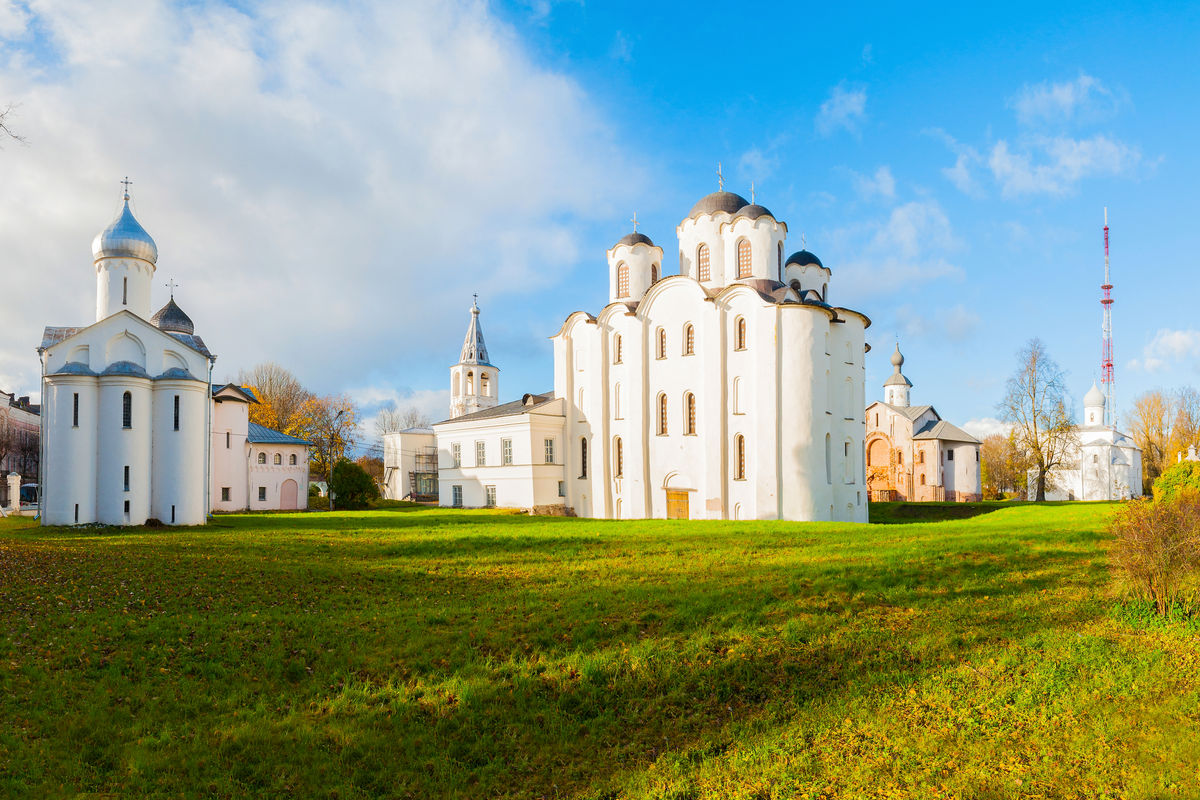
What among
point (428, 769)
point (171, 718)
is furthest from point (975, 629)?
point (171, 718)

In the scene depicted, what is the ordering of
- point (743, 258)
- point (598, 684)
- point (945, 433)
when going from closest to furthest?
point (598, 684) → point (743, 258) → point (945, 433)

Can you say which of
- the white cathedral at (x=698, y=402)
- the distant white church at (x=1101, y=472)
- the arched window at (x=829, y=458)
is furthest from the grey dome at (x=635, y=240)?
the distant white church at (x=1101, y=472)

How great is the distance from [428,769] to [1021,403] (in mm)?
46540

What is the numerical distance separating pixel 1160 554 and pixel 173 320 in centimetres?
4550

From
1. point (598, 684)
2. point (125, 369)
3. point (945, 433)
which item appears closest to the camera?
point (598, 684)

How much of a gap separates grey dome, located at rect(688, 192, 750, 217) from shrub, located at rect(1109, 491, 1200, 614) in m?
27.0

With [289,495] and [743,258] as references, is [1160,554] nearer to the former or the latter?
[743,258]

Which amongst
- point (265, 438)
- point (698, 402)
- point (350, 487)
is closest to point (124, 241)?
point (265, 438)

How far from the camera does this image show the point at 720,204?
122 ft

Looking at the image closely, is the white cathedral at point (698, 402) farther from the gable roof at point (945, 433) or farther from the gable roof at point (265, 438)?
the gable roof at point (945, 433)

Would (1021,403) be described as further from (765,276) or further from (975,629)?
(975,629)

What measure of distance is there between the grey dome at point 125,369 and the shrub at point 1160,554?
31050 millimetres

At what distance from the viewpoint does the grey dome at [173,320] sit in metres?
42.2

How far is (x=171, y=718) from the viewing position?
7.72m
